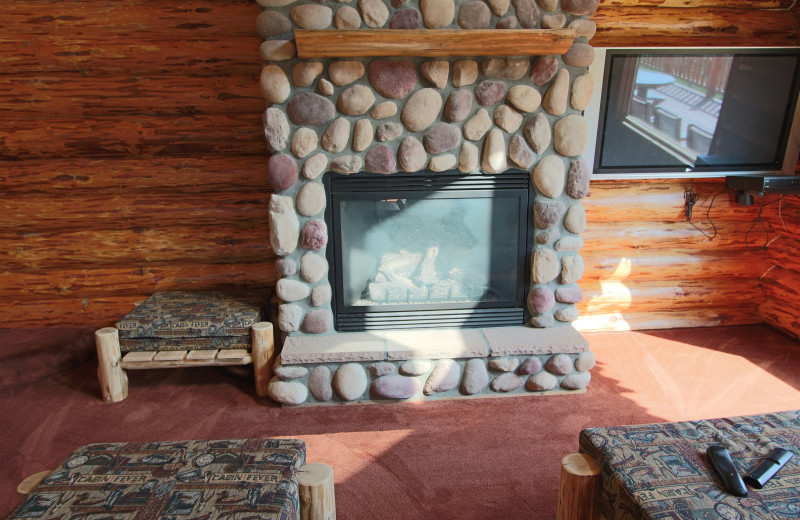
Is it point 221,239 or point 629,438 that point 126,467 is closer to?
point 629,438

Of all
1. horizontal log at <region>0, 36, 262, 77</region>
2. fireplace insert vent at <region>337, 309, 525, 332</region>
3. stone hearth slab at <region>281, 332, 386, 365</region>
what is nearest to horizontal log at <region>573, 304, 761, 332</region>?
fireplace insert vent at <region>337, 309, 525, 332</region>

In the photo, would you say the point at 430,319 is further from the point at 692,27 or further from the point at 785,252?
the point at 785,252

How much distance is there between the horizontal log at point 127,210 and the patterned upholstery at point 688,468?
2.39 metres

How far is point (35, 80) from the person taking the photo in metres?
3.10

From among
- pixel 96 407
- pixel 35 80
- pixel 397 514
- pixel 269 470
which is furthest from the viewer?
pixel 35 80

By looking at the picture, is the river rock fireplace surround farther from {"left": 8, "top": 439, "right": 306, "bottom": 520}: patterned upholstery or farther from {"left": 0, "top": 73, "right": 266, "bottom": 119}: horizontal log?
{"left": 8, "top": 439, "right": 306, "bottom": 520}: patterned upholstery

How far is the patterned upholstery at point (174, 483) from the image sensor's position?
145cm

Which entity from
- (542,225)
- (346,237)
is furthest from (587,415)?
(346,237)

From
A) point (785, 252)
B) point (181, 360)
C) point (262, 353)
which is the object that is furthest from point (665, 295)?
point (181, 360)

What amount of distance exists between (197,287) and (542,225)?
214 cm

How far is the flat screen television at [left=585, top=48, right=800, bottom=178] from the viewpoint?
3090 mm

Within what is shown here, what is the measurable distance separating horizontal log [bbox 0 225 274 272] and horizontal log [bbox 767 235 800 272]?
3.35m

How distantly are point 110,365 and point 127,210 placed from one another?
979 millimetres

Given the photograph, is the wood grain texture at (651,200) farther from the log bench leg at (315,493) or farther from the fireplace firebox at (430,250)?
the log bench leg at (315,493)
